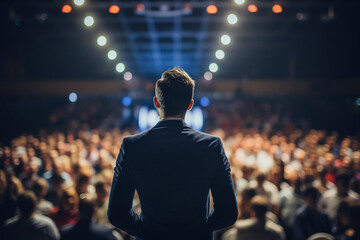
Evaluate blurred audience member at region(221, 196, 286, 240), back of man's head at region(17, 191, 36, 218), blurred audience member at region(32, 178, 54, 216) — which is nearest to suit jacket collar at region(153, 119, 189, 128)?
blurred audience member at region(221, 196, 286, 240)

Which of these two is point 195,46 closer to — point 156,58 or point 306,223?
point 156,58

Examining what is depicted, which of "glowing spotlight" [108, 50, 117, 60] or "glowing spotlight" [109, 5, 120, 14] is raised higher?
"glowing spotlight" [109, 5, 120, 14]

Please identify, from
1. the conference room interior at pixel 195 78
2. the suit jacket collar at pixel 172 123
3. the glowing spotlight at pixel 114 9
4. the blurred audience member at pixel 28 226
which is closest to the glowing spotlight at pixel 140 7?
the conference room interior at pixel 195 78

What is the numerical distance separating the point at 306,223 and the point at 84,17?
6.65 m

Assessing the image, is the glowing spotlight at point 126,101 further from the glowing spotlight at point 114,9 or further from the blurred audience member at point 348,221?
the blurred audience member at point 348,221

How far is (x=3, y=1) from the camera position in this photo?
269 inches

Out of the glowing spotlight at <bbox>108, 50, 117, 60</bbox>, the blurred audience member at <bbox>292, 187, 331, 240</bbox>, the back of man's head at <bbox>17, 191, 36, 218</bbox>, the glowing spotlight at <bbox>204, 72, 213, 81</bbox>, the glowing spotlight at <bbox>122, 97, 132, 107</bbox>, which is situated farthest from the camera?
the glowing spotlight at <bbox>122, 97, 132, 107</bbox>

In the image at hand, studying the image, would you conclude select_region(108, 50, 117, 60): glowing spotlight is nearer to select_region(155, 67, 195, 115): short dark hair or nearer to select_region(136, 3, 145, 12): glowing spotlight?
select_region(136, 3, 145, 12): glowing spotlight

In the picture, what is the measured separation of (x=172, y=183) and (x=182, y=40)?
9.31m

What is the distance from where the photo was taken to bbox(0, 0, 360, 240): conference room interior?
6660 millimetres

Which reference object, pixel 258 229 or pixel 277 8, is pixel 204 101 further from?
pixel 258 229

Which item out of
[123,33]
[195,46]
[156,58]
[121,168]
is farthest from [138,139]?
[156,58]

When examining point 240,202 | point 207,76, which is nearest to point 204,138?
point 240,202

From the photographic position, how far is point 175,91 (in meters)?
1.23
